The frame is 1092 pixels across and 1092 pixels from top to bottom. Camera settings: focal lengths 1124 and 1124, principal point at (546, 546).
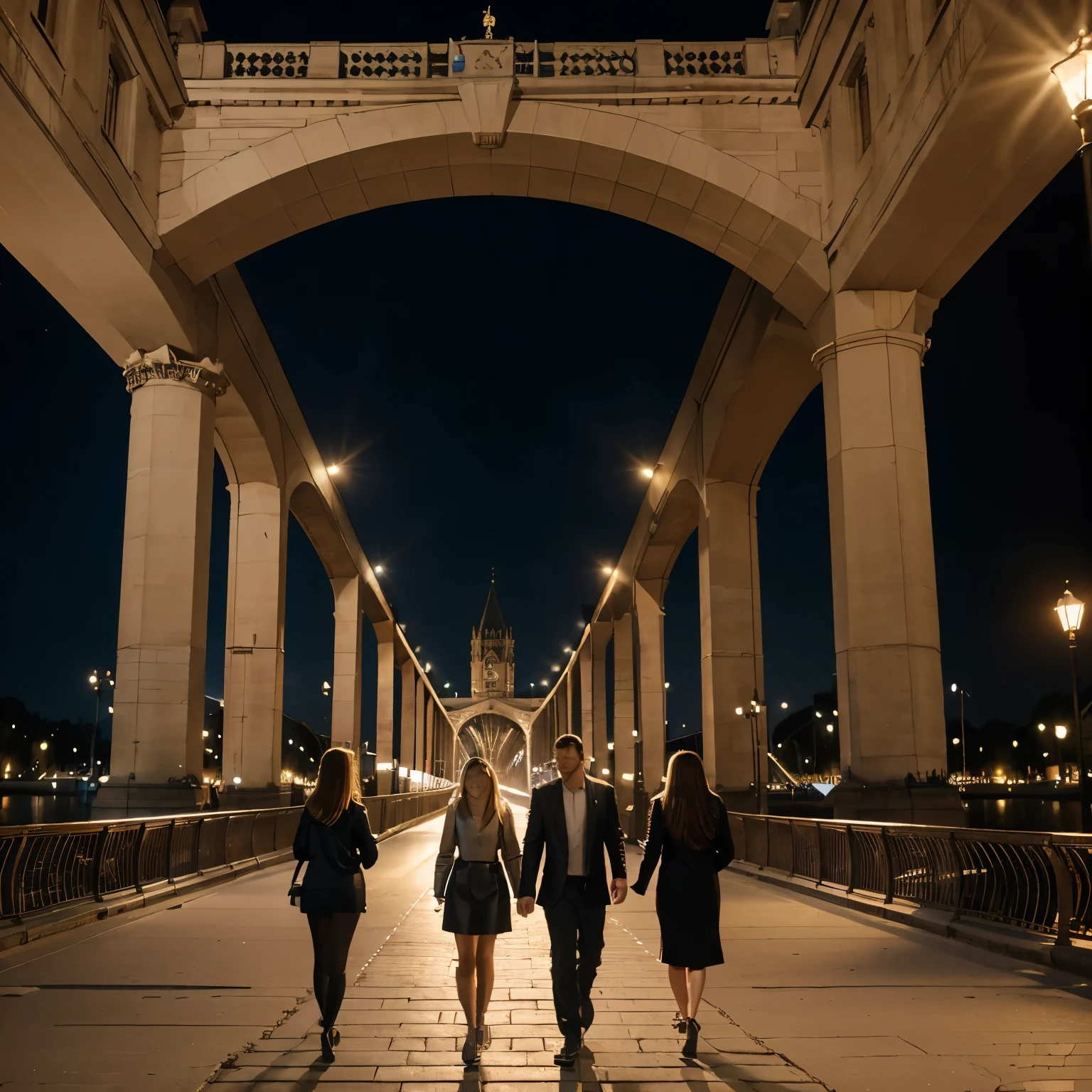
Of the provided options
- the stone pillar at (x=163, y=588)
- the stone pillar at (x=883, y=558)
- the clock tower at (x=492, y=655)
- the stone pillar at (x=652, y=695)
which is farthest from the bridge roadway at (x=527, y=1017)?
the clock tower at (x=492, y=655)

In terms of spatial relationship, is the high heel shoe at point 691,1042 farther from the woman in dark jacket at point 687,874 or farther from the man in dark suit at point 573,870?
the man in dark suit at point 573,870

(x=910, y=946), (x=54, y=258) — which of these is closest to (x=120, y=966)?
(x=910, y=946)

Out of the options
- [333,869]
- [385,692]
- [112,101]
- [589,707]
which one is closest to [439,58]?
[112,101]

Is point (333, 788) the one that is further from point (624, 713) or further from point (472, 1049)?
point (624, 713)

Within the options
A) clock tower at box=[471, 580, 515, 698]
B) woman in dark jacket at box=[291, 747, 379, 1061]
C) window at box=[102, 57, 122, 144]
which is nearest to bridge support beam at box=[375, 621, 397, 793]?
window at box=[102, 57, 122, 144]

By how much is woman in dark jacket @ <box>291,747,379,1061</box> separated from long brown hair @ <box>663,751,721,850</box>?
167 centimetres

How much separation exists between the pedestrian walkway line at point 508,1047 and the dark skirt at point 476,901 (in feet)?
2.07

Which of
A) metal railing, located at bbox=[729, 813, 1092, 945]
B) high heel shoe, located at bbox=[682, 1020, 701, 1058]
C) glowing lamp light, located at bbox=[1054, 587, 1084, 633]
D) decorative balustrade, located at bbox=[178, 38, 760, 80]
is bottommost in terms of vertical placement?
high heel shoe, located at bbox=[682, 1020, 701, 1058]

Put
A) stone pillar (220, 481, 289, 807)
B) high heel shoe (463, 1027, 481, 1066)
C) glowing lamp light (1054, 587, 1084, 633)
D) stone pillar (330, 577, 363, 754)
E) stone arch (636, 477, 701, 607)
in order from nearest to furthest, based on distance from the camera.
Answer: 1. high heel shoe (463, 1027, 481, 1066)
2. glowing lamp light (1054, 587, 1084, 633)
3. stone pillar (220, 481, 289, 807)
4. stone arch (636, 477, 701, 607)
5. stone pillar (330, 577, 363, 754)

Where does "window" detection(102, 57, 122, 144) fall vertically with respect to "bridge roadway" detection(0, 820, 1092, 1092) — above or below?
above

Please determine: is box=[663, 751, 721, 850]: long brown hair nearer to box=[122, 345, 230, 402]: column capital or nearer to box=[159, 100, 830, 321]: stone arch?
box=[159, 100, 830, 321]: stone arch

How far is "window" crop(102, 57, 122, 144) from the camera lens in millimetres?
15312

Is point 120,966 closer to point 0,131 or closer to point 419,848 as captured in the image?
point 0,131

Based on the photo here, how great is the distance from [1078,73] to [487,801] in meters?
5.94
